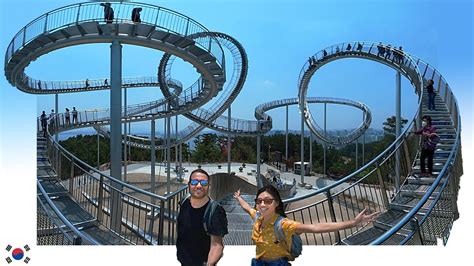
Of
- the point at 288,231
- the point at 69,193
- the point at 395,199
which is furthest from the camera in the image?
the point at 69,193

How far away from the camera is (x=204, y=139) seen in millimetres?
12422

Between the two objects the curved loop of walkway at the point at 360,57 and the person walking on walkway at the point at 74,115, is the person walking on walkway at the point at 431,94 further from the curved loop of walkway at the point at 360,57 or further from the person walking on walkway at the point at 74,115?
the person walking on walkway at the point at 74,115

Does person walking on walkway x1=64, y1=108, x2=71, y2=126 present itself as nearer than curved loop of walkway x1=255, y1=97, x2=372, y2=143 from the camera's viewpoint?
Yes

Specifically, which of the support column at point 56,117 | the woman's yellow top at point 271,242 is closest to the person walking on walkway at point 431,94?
the woman's yellow top at point 271,242

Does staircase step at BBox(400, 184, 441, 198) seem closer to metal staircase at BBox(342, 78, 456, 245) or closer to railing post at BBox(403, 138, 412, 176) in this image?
metal staircase at BBox(342, 78, 456, 245)

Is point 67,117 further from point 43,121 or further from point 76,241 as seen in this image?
point 76,241

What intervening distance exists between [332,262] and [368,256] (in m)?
0.43

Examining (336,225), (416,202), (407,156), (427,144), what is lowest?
(416,202)

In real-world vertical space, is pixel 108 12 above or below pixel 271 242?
above

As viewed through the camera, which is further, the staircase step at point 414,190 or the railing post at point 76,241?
the staircase step at point 414,190

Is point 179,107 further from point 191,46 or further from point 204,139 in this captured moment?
point 204,139

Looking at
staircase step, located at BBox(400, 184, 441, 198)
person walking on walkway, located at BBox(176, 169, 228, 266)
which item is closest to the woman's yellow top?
person walking on walkway, located at BBox(176, 169, 228, 266)

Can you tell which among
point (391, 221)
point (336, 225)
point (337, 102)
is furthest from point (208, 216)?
point (337, 102)

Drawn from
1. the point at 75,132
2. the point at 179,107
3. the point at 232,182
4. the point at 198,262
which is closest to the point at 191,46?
the point at 179,107
